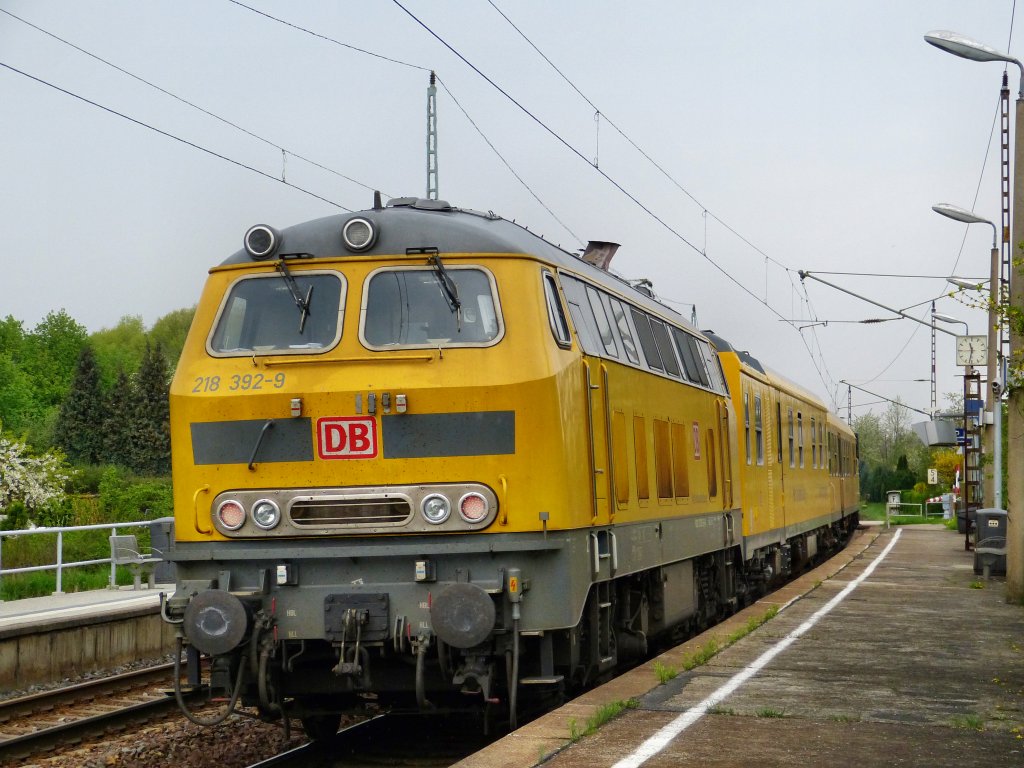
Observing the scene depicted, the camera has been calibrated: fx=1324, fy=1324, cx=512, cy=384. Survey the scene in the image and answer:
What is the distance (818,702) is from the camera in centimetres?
886

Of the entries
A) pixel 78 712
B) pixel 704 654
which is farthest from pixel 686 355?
pixel 78 712

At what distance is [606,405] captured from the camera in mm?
9742

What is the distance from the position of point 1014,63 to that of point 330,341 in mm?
11910

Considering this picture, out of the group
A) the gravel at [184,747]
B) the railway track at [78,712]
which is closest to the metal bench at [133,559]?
the railway track at [78,712]

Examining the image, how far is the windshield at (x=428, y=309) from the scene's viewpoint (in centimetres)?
880

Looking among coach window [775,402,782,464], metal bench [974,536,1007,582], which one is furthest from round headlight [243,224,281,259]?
metal bench [974,536,1007,582]

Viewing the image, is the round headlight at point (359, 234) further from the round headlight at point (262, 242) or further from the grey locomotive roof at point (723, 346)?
the grey locomotive roof at point (723, 346)

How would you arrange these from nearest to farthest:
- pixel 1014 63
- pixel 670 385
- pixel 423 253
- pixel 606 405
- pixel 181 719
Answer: pixel 423 253, pixel 606 405, pixel 181 719, pixel 670 385, pixel 1014 63

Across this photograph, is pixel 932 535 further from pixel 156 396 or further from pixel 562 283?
pixel 156 396

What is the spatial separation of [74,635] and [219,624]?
6040mm

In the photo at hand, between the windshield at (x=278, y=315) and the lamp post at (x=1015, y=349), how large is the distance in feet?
30.8

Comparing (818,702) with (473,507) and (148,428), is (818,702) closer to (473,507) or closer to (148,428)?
(473,507)

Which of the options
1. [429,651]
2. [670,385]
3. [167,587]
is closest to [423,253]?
[429,651]

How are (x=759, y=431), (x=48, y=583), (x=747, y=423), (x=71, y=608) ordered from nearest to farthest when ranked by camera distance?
(x=71, y=608)
(x=48, y=583)
(x=747, y=423)
(x=759, y=431)
